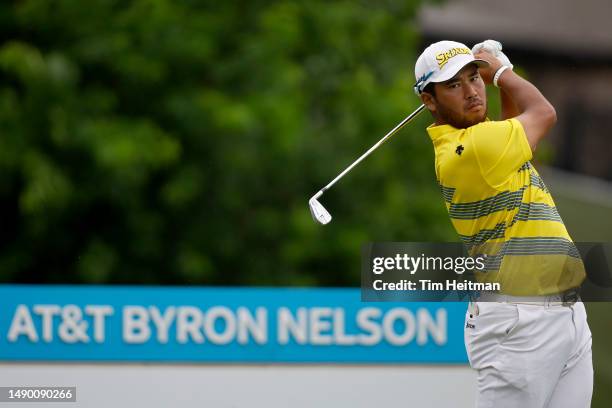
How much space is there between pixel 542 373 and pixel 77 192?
3.80 m

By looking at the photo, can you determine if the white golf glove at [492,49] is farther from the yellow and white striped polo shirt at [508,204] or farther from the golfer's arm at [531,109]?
the yellow and white striped polo shirt at [508,204]

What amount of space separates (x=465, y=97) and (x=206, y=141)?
142 inches

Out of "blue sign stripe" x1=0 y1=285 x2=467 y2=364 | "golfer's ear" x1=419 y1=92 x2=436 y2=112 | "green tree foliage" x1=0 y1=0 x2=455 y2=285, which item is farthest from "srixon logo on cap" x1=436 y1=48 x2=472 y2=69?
"green tree foliage" x1=0 y1=0 x2=455 y2=285

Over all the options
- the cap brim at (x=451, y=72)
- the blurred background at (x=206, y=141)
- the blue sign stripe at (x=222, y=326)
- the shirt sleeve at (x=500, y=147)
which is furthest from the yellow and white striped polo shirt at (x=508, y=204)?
the blurred background at (x=206, y=141)

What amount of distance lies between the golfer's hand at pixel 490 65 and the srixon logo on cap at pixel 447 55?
0.06m

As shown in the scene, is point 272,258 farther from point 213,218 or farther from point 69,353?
point 69,353

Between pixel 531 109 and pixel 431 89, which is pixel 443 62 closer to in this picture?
pixel 431 89

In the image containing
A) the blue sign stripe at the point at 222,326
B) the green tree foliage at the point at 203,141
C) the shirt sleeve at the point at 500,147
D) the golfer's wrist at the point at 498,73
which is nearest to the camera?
the shirt sleeve at the point at 500,147

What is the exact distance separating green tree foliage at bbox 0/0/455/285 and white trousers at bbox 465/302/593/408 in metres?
3.17

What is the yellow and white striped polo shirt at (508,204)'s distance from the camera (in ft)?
9.76

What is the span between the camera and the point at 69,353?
4508mm

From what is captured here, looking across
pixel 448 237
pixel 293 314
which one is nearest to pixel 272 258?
pixel 448 237

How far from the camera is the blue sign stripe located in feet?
14.8

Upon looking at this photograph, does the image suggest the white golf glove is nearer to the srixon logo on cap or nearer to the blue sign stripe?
the srixon logo on cap
